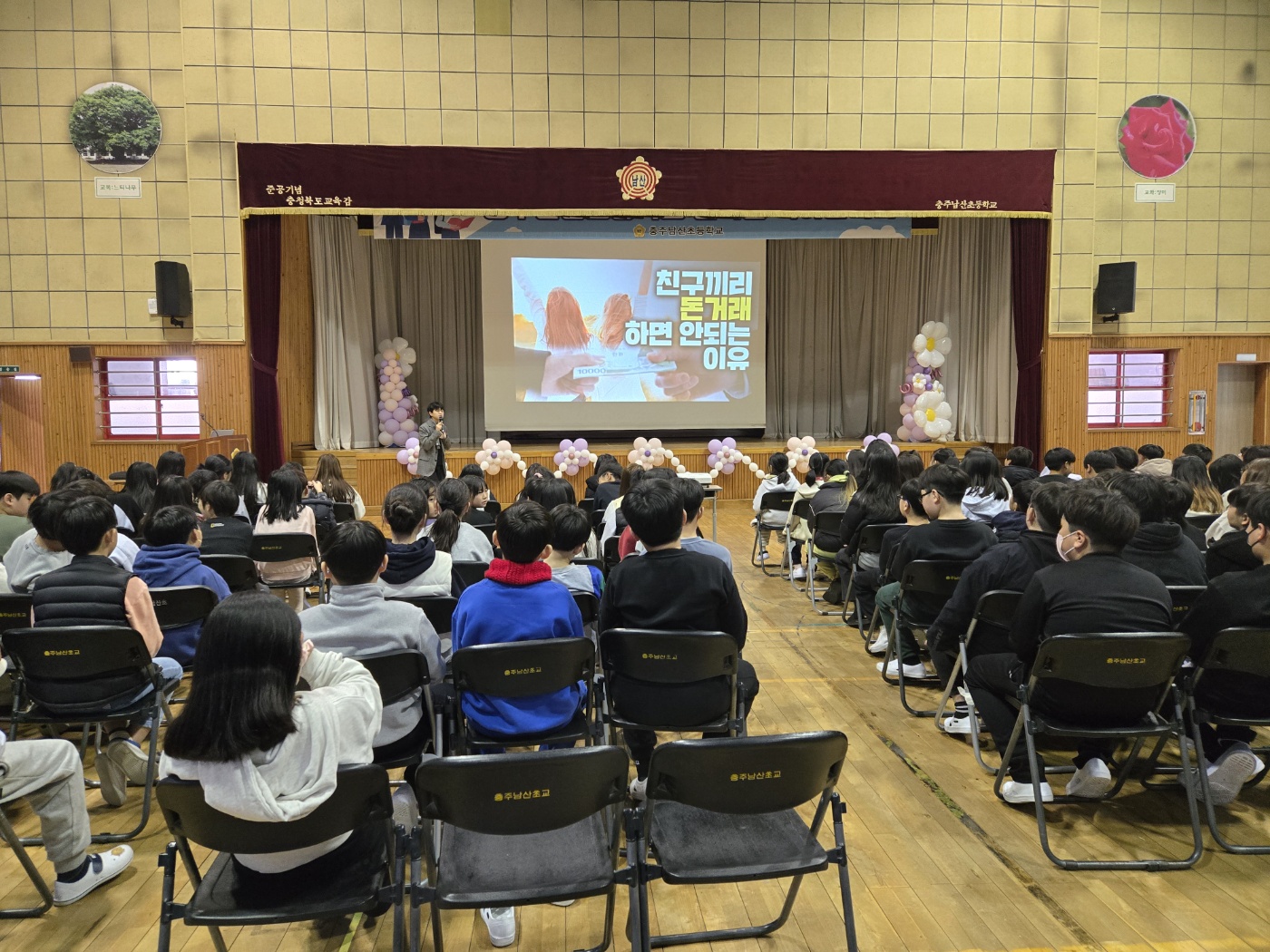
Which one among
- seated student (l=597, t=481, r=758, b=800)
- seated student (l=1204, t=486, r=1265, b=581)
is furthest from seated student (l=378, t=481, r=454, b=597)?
seated student (l=1204, t=486, r=1265, b=581)

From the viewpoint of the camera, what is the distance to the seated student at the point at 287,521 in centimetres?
535

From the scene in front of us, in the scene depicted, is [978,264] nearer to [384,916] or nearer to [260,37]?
[260,37]

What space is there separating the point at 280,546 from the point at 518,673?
2892 mm

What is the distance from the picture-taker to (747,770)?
2074 mm

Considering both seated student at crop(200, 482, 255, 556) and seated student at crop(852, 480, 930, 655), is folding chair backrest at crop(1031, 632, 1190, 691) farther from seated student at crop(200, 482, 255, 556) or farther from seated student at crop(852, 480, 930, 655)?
seated student at crop(200, 482, 255, 556)

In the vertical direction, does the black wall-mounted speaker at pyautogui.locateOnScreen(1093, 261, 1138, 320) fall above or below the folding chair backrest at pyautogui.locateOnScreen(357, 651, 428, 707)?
above

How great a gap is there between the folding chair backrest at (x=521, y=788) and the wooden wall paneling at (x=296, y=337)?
9.93 m

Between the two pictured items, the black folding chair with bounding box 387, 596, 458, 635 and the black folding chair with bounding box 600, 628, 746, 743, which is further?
the black folding chair with bounding box 387, 596, 458, 635

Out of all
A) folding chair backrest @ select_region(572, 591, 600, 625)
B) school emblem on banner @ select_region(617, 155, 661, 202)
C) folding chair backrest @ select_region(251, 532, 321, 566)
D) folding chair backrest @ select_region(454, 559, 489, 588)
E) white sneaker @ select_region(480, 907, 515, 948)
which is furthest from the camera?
school emblem on banner @ select_region(617, 155, 661, 202)

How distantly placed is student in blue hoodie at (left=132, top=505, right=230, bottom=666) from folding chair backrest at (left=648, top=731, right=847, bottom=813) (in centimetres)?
245

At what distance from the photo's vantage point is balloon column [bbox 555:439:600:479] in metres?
10.6

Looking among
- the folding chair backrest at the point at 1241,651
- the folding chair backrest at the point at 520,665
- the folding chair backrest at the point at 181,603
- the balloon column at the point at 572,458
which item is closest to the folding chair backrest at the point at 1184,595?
the folding chair backrest at the point at 1241,651

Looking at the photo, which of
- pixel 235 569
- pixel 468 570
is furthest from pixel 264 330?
pixel 468 570

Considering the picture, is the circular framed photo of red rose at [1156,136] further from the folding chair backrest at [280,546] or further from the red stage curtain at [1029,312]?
the folding chair backrest at [280,546]
